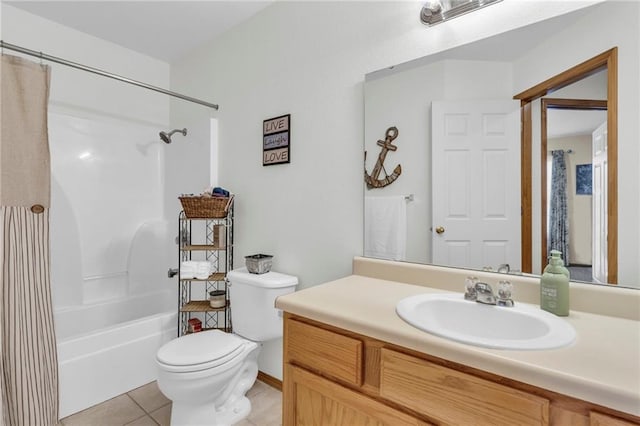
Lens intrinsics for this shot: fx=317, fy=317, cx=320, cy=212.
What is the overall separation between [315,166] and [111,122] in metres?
1.84

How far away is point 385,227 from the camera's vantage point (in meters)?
1.52

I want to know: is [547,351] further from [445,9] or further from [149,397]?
[149,397]

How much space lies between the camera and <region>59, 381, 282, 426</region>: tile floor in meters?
1.66

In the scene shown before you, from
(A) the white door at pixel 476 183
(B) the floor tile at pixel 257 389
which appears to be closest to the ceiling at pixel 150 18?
Answer: (A) the white door at pixel 476 183

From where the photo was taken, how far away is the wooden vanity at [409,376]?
649 mm

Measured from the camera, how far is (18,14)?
2.03 m

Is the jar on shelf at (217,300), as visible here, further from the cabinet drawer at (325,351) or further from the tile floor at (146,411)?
the cabinet drawer at (325,351)

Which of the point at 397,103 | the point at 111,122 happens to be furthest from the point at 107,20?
the point at 397,103

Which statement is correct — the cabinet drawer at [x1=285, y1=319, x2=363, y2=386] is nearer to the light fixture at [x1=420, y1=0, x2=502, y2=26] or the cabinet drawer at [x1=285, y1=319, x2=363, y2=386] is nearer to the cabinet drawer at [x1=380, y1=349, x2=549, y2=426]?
the cabinet drawer at [x1=380, y1=349, x2=549, y2=426]

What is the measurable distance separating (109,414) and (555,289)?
219 cm

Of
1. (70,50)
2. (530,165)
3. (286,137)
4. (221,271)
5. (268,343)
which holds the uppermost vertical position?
(70,50)

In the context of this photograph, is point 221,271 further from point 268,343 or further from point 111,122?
point 111,122

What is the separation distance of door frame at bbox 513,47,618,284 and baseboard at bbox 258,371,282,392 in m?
1.52

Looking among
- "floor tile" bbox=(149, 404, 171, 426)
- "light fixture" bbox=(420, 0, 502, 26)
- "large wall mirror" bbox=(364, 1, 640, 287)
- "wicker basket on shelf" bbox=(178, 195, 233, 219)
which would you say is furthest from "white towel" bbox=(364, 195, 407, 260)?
"floor tile" bbox=(149, 404, 171, 426)
